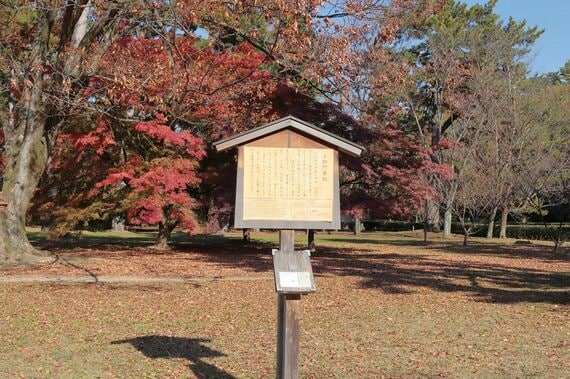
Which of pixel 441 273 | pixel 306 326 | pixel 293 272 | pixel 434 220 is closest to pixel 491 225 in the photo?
pixel 434 220

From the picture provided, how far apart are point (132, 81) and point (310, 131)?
7.14 m

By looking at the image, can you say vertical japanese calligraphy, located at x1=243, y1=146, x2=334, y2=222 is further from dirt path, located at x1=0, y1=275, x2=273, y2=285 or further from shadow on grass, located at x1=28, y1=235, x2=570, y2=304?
dirt path, located at x1=0, y1=275, x2=273, y2=285

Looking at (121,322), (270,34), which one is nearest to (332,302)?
(121,322)

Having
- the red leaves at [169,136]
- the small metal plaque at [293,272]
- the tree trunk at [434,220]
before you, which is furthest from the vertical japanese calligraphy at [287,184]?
A: the tree trunk at [434,220]

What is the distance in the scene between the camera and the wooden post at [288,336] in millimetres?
5375

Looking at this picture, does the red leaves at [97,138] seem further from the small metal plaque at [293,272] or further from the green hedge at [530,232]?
the green hedge at [530,232]

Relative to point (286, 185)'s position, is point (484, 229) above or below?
below

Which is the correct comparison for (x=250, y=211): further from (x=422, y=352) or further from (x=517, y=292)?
(x=517, y=292)

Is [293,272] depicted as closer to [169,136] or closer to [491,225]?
[169,136]

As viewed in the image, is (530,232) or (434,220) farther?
(434,220)

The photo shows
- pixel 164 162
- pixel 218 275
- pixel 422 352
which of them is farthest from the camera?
pixel 164 162

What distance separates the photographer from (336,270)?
55.4 ft

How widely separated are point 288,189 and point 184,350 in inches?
114

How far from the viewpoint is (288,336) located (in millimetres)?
5414
